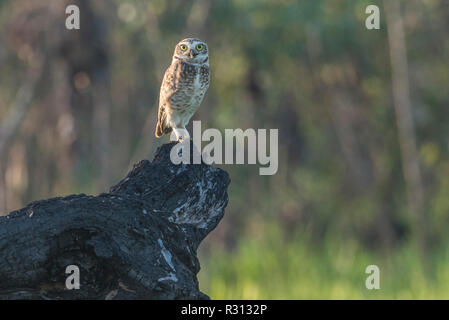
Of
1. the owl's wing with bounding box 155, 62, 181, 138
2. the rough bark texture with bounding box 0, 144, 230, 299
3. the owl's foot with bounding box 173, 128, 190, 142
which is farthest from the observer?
the owl's wing with bounding box 155, 62, 181, 138

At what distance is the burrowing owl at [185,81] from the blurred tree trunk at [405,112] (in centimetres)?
610

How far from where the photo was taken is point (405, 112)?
10.8m

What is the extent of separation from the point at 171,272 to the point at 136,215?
29 cm

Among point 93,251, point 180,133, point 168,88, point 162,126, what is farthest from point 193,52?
point 93,251

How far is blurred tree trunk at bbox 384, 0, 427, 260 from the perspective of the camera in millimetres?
10320

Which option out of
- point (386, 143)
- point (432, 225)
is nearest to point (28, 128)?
point (386, 143)

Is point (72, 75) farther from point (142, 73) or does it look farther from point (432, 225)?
point (432, 225)

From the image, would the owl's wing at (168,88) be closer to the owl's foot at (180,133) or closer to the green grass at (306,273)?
the owl's foot at (180,133)

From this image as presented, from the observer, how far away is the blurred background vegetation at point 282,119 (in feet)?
31.3

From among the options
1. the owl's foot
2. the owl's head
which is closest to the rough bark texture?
the owl's foot

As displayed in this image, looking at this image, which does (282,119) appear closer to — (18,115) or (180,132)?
(18,115)

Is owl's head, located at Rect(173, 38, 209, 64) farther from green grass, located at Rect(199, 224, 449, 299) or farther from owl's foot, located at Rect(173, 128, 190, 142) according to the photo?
green grass, located at Rect(199, 224, 449, 299)

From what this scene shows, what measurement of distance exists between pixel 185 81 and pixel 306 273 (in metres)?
5.42

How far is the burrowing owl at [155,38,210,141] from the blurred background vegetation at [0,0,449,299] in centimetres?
391
